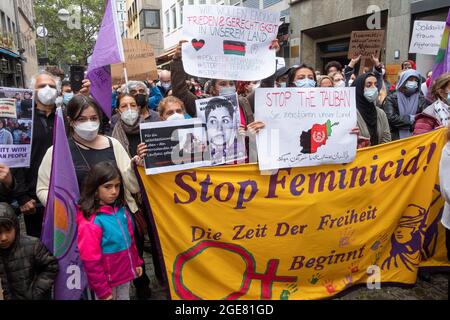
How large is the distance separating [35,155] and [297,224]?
2.11m

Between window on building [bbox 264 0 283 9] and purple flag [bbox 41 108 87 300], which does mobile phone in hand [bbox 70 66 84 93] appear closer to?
purple flag [bbox 41 108 87 300]

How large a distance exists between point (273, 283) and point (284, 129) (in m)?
1.16

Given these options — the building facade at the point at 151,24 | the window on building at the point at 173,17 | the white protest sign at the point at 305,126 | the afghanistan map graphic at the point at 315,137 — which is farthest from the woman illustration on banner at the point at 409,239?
the building facade at the point at 151,24

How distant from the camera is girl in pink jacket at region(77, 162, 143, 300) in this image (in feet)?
7.52

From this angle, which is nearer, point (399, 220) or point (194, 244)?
point (194, 244)

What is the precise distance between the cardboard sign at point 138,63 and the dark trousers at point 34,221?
10.2 ft

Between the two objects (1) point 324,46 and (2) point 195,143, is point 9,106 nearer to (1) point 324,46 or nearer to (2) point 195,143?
(2) point 195,143

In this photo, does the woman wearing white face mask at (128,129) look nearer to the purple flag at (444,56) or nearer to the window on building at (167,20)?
the purple flag at (444,56)

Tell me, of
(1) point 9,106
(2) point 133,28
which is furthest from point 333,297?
(2) point 133,28

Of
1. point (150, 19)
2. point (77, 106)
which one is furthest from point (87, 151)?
point (150, 19)

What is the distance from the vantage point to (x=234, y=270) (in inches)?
108

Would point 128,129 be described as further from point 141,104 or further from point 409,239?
point 409,239

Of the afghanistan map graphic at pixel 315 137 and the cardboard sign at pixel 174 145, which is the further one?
the afghanistan map graphic at pixel 315 137

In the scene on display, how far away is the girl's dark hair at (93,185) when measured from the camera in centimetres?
235
